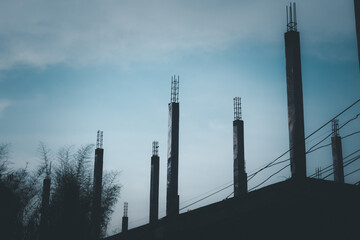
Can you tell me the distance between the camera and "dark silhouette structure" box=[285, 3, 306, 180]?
1059 cm

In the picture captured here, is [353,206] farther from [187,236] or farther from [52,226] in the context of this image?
[52,226]

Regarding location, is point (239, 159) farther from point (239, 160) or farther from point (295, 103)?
point (295, 103)

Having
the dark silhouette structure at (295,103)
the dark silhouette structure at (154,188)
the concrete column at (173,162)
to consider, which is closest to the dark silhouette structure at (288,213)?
the dark silhouette structure at (295,103)

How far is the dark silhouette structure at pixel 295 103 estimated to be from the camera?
34.8 feet

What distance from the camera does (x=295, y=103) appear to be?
11.1 m

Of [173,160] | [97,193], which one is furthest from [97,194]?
[173,160]

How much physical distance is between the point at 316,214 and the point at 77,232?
15.3 metres

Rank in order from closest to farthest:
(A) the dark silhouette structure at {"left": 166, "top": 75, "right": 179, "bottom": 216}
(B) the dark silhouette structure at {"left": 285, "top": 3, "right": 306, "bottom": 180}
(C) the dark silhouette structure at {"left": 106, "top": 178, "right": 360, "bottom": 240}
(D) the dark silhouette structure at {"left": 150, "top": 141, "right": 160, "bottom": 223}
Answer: (C) the dark silhouette structure at {"left": 106, "top": 178, "right": 360, "bottom": 240}
(B) the dark silhouette structure at {"left": 285, "top": 3, "right": 306, "bottom": 180}
(A) the dark silhouette structure at {"left": 166, "top": 75, "right": 179, "bottom": 216}
(D) the dark silhouette structure at {"left": 150, "top": 141, "right": 160, "bottom": 223}

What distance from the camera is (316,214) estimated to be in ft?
20.7

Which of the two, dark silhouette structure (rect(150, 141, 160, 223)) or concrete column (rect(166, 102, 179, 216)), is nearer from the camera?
concrete column (rect(166, 102, 179, 216))

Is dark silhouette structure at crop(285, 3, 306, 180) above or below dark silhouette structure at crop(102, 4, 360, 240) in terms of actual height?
above

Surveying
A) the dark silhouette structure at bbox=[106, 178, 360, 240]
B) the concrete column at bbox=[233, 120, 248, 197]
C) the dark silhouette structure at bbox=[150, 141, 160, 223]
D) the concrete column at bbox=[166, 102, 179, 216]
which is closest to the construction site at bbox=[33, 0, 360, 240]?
the dark silhouette structure at bbox=[106, 178, 360, 240]

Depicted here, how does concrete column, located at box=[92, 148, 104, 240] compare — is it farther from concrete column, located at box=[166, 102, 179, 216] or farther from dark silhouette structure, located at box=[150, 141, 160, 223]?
concrete column, located at box=[166, 102, 179, 216]

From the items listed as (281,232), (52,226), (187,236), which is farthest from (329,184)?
(52,226)
